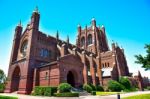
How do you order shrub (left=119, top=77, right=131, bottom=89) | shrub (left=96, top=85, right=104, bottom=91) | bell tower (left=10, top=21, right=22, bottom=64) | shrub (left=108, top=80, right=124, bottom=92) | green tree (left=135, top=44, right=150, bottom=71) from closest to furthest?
green tree (left=135, top=44, right=150, bottom=71), bell tower (left=10, top=21, right=22, bottom=64), shrub (left=108, top=80, right=124, bottom=92), shrub (left=96, top=85, right=104, bottom=91), shrub (left=119, top=77, right=131, bottom=89)

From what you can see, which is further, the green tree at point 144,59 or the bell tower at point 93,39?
the bell tower at point 93,39

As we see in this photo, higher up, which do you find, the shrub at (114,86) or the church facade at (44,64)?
the church facade at (44,64)

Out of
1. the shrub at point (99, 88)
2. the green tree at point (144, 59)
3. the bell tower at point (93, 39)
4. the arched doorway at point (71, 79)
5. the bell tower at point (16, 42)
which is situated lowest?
the shrub at point (99, 88)

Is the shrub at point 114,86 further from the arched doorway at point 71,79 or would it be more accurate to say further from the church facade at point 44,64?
the arched doorway at point 71,79

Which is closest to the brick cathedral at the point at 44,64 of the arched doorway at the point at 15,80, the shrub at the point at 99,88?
the arched doorway at the point at 15,80

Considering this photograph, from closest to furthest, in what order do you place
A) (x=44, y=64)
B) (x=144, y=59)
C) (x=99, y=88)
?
(x=144, y=59) < (x=44, y=64) < (x=99, y=88)

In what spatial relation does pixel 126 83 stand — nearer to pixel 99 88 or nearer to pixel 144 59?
pixel 99 88

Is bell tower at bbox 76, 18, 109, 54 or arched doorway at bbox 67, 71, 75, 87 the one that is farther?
bell tower at bbox 76, 18, 109, 54

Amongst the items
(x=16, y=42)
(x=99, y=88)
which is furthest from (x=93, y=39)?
(x=16, y=42)

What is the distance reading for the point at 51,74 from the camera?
1315 inches

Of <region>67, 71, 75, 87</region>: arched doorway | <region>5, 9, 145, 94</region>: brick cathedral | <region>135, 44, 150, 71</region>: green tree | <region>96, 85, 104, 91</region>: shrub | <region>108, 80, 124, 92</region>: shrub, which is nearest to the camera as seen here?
<region>135, 44, 150, 71</region>: green tree

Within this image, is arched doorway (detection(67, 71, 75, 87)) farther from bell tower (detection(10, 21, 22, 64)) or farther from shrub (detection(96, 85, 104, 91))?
bell tower (detection(10, 21, 22, 64))

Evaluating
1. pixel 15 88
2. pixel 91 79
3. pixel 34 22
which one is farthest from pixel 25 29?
pixel 91 79

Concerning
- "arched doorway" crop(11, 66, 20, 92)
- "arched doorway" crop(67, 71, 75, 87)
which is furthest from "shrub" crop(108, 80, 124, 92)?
"arched doorway" crop(11, 66, 20, 92)
